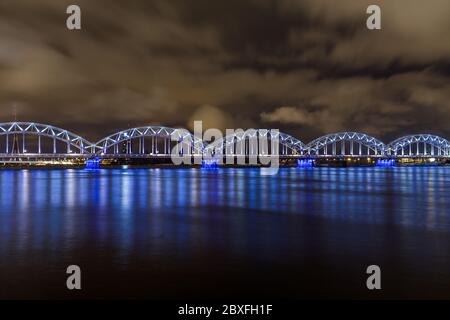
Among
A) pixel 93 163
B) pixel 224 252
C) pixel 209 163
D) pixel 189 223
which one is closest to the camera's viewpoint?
pixel 224 252

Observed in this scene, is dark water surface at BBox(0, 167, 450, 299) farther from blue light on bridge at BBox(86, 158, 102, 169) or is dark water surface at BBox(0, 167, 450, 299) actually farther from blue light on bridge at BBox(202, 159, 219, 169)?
blue light on bridge at BBox(202, 159, 219, 169)

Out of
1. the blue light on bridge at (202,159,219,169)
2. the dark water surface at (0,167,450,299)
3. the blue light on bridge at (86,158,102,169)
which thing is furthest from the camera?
the blue light on bridge at (202,159,219,169)

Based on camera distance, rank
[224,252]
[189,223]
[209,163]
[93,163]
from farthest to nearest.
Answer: [209,163], [93,163], [189,223], [224,252]

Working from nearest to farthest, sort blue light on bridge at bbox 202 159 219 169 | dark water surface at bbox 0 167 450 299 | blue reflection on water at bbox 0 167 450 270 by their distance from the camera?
dark water surface at bbox 0 167 450 299, blue reflection on water at bbox 0 167 450 270, blue light on bridge at bbox 202 159 219 169

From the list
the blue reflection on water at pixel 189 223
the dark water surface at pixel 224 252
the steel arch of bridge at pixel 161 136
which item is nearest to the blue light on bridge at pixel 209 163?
the steel arch of bridge at pixel 161 136

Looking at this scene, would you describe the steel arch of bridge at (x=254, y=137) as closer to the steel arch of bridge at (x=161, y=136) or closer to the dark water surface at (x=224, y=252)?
the steel arch of bridge at (x=161, y=136)

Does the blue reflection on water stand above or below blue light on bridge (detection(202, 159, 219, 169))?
below

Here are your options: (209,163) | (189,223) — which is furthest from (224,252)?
(209,163)

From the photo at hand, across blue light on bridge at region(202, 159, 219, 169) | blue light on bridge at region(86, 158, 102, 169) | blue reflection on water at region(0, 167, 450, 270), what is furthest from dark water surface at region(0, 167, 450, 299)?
blue light on bridge at region(202, 159, 219, 169)

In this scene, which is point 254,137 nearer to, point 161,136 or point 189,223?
point 161,136

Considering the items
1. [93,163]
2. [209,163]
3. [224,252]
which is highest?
[93,163]

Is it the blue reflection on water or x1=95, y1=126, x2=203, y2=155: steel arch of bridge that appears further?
x1=95, y1=126, x2=203, y2=155: steel arch of bridge
